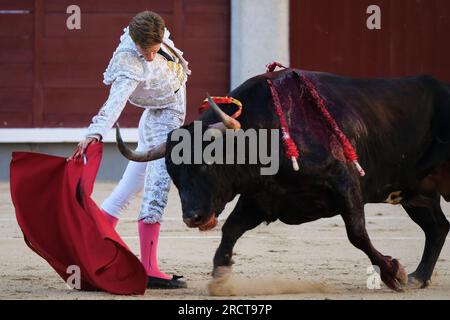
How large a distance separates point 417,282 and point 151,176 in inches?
47.2

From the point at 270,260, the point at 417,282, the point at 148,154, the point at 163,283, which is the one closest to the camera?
the point at 148,154

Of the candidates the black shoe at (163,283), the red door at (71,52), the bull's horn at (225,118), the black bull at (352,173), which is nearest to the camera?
the bull's horn at (225,118)

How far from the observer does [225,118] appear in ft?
15.6

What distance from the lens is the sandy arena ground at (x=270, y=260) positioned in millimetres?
5000

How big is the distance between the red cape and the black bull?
0.36 metres

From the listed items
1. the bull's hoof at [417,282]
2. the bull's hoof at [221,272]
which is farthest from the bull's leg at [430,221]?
the bull's hoof at [221,272]

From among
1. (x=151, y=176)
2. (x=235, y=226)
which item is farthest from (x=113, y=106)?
(x=235, y=226)

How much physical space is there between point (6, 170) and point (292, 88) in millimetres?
5720

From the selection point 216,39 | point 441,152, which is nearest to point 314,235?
point 441,152

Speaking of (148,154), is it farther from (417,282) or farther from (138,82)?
(417,282)

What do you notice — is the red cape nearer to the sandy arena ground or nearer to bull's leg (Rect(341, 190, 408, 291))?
the sandy arena ground

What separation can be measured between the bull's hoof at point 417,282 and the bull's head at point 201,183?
0.97 meters

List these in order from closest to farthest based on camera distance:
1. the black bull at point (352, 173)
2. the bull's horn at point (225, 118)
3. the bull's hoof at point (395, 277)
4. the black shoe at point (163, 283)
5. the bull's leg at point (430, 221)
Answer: the bull's horn at point (225, 118) < the black bull at point (352, 173) < the bull's hoof at point (395, 277) < the black shoe at point (163, 283) < the bull's leg at point (430, 221)

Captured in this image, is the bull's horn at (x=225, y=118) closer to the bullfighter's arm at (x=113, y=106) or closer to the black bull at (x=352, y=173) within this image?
the black bull at (x=352, y=173)
